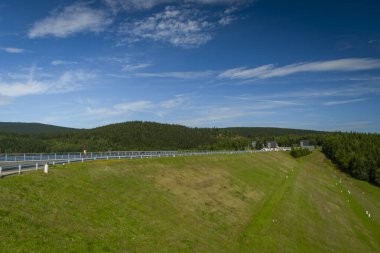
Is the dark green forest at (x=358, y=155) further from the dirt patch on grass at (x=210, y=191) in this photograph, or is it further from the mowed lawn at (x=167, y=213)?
the dirt patch on grass at (x=210, y=191)

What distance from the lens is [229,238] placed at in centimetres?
3584

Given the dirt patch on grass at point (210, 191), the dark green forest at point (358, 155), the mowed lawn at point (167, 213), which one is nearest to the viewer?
the mowed lawn at point (167, 213)

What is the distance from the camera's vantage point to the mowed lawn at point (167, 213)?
22.5m

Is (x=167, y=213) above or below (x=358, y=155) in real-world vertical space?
below

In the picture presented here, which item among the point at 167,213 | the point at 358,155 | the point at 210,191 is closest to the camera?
the point at 167,213

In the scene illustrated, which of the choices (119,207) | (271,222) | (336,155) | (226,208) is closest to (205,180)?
(226,208)

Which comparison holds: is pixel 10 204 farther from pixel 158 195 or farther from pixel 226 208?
pixel 226 208

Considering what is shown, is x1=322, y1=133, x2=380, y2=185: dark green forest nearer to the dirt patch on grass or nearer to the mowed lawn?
the mowed lawn

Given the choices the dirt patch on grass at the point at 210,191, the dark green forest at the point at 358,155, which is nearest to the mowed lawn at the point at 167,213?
the dirt patch on grass at the point at 210,191

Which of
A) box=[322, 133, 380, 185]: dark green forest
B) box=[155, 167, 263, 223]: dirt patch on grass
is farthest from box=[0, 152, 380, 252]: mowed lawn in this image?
box=[322, 133, 380, 185]: dark green forest

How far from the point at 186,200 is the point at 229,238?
8.87 meters

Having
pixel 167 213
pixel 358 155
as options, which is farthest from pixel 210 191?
pixel 358 155

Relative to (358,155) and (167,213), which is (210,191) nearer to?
(167,213)

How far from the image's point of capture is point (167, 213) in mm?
36469
